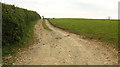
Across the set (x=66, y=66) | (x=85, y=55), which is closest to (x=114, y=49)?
(x=85, y=55)

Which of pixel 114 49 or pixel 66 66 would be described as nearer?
pixel 66 66

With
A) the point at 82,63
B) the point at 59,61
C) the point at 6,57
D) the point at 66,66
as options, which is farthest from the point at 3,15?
the point at 82,63

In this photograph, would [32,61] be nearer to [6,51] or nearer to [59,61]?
[59,61]

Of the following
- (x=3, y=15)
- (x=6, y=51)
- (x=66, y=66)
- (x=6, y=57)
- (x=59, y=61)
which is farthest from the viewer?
(x=3, y=15)

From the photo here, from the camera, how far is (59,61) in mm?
8008

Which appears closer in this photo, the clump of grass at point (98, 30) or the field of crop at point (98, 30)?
the clump of grass at point (98, 30)

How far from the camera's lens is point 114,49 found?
10312 millimetres

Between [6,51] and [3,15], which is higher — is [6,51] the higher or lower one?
the lower one

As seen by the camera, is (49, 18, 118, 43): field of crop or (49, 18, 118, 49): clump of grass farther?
(49, 18, 118, 43): field of crop

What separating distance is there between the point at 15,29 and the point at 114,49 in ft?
33.3

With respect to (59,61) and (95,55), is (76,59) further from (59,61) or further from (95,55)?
(95,55)

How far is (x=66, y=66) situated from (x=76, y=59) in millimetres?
1421

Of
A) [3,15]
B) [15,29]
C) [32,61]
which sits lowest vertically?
[32,61]

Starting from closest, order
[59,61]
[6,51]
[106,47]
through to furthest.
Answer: [59,61] < [6,51] < [106,47]
